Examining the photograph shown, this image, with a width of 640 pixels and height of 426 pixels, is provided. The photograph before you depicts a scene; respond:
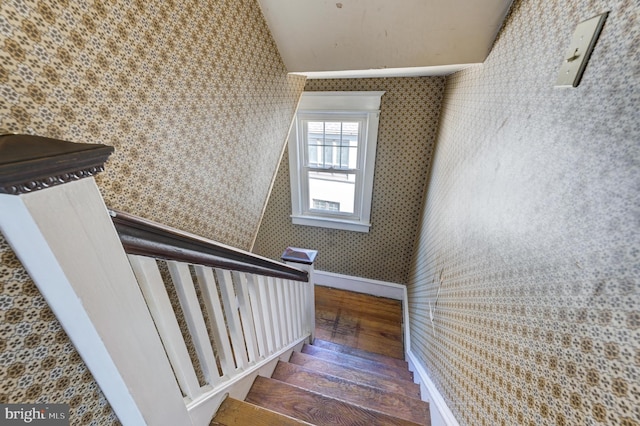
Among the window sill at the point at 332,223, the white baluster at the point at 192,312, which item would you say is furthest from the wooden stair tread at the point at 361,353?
the white baluster at the point at 192,312

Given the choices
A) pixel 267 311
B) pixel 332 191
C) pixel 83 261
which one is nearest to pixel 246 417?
pixel 267 311

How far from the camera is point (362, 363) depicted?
2229 millimetres

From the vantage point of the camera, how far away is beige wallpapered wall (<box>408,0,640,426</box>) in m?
0.48

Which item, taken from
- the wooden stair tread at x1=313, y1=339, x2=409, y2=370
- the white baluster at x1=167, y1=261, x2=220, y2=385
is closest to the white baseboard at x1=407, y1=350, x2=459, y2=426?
the wooden stair tread at x1=313, y1=339, x2=409, y2=370

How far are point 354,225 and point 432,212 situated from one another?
1068 millimetres

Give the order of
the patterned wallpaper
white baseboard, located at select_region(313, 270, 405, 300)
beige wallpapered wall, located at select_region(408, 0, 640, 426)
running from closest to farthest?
1. beige wallpapered wall, located at select_region(408, 0, 640, 426)
2. the patterned wallpaper
3. white baseboard, located at select_region(313, 270, 405, 300)

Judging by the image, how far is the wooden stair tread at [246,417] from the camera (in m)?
1.01

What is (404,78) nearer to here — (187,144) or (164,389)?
(187,144)

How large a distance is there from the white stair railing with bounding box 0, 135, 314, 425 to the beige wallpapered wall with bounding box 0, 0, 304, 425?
0.05 m

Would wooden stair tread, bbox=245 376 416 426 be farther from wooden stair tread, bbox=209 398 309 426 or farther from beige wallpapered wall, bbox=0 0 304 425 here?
beige wallpapered wall, bbox=0 0 304 425

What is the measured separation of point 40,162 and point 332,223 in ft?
9.32

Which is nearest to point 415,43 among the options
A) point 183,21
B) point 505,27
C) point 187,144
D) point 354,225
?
point 505,27

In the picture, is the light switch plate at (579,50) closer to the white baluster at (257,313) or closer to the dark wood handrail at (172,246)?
the dark wood handrail at (172,246)

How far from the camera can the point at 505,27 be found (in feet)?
3.60
